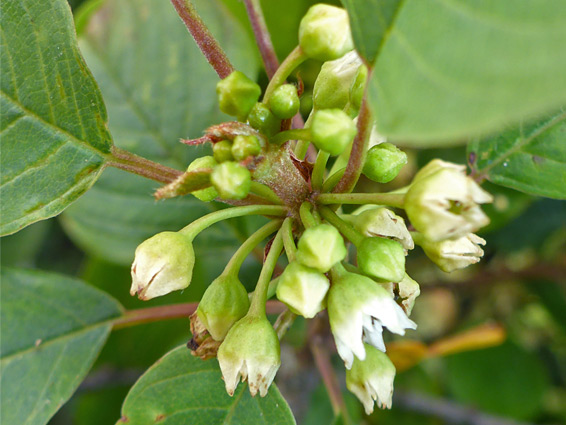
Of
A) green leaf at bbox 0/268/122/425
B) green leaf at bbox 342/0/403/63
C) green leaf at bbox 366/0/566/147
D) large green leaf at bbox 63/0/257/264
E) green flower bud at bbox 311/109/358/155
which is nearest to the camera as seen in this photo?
green leaf at bbox 366/0/566/147

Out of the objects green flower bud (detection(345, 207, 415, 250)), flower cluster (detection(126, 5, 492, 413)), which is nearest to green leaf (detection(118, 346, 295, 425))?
flower cluster (detection(126, 5, 492, 413))

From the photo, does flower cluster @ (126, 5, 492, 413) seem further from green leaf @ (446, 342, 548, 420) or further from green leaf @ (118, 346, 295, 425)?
green leaf @ (446, 342, 548, 420)

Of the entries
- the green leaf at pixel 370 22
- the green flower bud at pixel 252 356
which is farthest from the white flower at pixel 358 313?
the green leaf at pixel 370 22

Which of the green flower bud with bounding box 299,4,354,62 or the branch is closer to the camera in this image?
the green flower bud with bounding box 299,4,354,62

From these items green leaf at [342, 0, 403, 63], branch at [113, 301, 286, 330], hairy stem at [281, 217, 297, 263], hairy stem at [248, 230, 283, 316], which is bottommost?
branch at [113, 301, 286, 330]

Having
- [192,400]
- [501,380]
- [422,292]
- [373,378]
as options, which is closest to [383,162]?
[373,378]

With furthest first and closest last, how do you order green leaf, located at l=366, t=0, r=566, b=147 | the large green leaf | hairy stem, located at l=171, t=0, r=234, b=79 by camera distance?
1. the large green leaf
2. hairy stem, located at l=171, t=0, r=234, b=79
3. green leaf, located at l=366, t=0, r=566, b=147

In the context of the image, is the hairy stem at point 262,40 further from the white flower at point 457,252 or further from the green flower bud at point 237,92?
the white flower at point 457,252

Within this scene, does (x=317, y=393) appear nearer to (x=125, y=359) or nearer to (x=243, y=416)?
(x=125, y=359)
